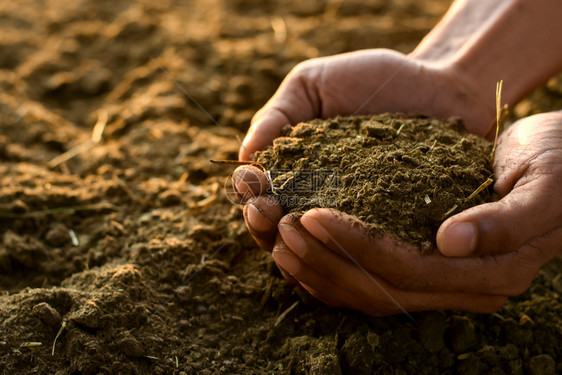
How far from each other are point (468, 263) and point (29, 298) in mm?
1349

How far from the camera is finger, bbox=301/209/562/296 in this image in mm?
1392

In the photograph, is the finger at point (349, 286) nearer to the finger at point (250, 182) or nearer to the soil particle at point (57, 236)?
the finger at point (250, 182)

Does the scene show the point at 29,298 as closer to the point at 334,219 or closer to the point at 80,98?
the point at 334,219

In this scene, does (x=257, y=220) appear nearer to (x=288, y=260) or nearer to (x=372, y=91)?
(x=288, y=260)

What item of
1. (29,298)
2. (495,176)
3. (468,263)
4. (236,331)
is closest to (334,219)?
(468,263)

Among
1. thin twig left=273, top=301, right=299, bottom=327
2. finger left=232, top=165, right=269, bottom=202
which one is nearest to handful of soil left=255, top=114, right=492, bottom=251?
finger left=232, top=165, right=269, bottom=202

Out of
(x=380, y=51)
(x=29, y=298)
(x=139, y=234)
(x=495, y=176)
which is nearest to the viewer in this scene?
(x=29, y=298)

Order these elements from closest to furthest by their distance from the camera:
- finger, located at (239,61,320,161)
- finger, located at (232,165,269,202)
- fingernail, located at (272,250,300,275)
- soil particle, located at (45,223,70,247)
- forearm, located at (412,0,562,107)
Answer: fingernail, located at (272,250,300,275), finger, located at (232,165,269,202), finger, located at (239,61,320,161), soil particle, located at (45,223,70,247), forearm, located at (412,0,562,107)

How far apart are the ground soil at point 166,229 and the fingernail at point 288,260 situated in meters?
0.26

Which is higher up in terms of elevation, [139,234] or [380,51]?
[380,51]

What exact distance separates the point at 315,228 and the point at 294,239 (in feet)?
0.24

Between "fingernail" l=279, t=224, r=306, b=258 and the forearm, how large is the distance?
4.10ft

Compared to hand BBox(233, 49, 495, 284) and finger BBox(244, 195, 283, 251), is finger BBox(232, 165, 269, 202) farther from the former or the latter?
hand BBox(233, 49, 495, 284)

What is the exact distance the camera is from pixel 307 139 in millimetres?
1767
